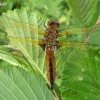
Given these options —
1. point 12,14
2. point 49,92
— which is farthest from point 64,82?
point 12,14

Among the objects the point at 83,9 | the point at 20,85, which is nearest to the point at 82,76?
the point at 20,85

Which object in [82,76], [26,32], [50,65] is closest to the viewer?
[82,76]

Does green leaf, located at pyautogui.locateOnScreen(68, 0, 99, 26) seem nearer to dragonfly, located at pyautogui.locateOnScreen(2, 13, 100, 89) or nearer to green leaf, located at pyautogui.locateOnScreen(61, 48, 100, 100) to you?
dragonfly, located at pyautogui.locateOnScreen(2, 13, 100, 89)

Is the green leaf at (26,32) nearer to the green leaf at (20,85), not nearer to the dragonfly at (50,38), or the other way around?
the dragonfly at (50,38)

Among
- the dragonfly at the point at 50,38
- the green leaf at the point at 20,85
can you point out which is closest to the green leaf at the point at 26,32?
the dragonfly at the point at 50,38

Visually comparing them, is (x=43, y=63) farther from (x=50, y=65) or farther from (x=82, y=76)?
(x=82, y=76)

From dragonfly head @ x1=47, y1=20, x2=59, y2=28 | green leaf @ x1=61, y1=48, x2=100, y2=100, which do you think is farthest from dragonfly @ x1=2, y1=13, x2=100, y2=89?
green leaf @ x1=61, y1=48, x2=100, y2=100
